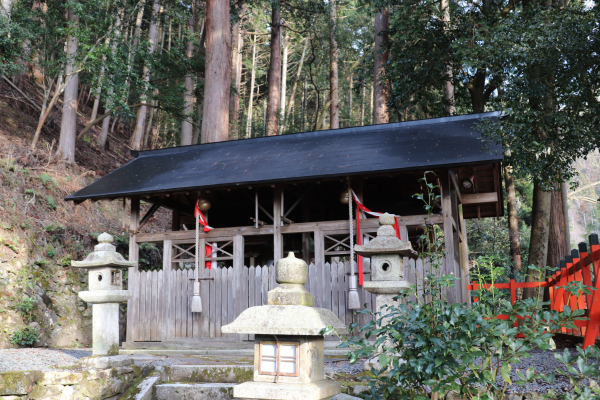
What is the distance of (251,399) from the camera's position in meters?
4.04

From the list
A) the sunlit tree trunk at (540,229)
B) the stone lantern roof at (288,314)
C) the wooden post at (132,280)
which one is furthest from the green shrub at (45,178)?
the sunlit tree trunk at (540,229)

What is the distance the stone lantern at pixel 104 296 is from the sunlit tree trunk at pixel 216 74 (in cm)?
750

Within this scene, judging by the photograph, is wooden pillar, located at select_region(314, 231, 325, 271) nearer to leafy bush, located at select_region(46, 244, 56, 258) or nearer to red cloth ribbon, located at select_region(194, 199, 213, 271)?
red cloth ribbon, located at select_region(194, 199, 213, 271)

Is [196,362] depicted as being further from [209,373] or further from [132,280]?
[132,280]

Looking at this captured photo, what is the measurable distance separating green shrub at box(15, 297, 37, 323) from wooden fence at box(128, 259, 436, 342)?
2393 mm

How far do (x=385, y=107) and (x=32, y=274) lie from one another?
11636 millimetres

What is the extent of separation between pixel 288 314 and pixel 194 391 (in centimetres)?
281

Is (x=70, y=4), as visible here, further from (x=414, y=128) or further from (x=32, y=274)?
(x=414, y=128)

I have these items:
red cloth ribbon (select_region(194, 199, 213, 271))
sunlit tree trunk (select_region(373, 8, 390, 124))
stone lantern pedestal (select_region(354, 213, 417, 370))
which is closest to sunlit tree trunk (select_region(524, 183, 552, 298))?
sunlit tree trunk (select_region(373, 8, 390, 124))

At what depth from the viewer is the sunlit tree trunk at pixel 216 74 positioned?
14258 mm

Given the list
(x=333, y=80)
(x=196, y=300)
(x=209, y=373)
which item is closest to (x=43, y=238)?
(x=196, y=300)

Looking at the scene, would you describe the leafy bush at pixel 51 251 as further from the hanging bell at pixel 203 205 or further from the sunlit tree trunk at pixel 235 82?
the sunlit tree trunk at pixel 235 82

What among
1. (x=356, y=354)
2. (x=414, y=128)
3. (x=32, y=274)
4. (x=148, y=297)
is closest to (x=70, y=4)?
(x=32, y=274)

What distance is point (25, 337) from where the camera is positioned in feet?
33.8
